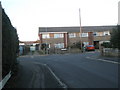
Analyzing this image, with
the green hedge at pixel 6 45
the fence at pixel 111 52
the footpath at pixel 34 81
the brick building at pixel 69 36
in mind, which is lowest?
the footpath at pixel 34 81

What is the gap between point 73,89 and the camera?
27.2 ft

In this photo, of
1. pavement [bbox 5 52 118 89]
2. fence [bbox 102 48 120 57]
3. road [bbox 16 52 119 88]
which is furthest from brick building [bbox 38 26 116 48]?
pavement [bbox 5 52 118 89]

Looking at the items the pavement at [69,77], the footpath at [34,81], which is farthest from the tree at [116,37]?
the footpath at [34,81]

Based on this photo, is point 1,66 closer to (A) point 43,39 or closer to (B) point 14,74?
(B) point 14,74

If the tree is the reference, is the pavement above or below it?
below

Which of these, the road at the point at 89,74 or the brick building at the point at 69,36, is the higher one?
the brick building at the point at 69,36

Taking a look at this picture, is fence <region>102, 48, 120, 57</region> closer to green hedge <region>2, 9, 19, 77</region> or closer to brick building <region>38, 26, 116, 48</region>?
green hedge <region>2, 9, 19, 77</region>

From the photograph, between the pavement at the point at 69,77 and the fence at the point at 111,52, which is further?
the fence at the point at 111,52

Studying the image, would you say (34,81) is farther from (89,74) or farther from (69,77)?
(89,74)

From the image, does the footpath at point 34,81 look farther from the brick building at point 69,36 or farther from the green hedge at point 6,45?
the brick building at point 69,36

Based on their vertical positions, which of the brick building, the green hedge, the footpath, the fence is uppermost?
the brick building

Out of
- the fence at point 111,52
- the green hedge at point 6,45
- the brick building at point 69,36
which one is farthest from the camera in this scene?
the brick building at point 69,36

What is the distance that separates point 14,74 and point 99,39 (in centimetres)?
4946

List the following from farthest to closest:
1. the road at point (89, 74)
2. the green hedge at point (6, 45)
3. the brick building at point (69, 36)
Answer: the brick building at point (69, 36)
the road at point (89, 74)
the green hedge at point (6, 45)
